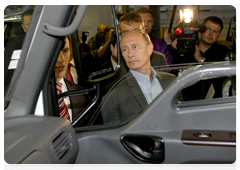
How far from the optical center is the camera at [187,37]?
67.1 inches

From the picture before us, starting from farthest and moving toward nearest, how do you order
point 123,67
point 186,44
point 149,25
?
point 149,25 → point 186,44 → point 123,67

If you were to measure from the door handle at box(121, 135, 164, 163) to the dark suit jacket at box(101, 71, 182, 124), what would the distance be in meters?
0.10

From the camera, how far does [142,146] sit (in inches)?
47.1

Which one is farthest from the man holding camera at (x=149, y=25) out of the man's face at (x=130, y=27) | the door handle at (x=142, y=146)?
the door handle at (x=142, y=146)

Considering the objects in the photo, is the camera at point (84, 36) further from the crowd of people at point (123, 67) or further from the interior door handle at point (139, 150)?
the interior door handle at point (139, 150)

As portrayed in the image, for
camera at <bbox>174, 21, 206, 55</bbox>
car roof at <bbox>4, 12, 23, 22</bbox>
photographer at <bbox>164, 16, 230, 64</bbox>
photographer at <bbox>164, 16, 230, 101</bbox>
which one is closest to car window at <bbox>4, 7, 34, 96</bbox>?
car roof at <bbox>4, 12, 23, 22</bbox>

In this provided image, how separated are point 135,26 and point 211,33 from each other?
0.65 meters

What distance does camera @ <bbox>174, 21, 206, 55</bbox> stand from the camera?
1705mm

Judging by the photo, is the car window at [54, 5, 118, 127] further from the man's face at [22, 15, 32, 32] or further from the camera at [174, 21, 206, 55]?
the camera at [174, 21, 206, 55]

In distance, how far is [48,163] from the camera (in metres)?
0.92

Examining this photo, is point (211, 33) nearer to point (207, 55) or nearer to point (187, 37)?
point (187, 37)

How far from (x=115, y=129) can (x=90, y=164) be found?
0.20m

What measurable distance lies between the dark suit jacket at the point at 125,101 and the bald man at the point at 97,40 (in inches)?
15.9

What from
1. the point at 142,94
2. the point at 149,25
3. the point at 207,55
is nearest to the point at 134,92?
the point at 142,94
